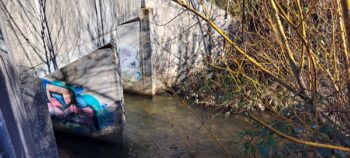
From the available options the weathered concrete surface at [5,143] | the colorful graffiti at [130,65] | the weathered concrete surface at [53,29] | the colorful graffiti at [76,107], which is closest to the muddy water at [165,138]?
the colorful graffiti at [76,107]

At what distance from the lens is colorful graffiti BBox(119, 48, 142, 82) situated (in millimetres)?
10641

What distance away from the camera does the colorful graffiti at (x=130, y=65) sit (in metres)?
10.6

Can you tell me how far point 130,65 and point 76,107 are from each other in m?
3.46

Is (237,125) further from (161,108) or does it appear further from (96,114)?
(96,114)

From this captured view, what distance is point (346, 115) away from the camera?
125 inches

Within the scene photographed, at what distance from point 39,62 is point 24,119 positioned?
904 millimetres

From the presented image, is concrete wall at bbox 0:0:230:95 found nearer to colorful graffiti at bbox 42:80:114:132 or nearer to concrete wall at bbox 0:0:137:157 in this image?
concrete wall at bbox 0:0:137:157

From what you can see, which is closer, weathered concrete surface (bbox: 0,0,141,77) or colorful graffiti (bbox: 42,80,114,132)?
weathered concrete surface (bbox: 0,0,141,77)

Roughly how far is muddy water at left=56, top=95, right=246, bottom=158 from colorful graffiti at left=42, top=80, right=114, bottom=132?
62 cm

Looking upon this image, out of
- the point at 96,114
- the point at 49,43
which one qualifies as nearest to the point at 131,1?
the point at 96,114

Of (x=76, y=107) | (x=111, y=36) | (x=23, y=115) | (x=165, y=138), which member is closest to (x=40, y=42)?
(x=23, y=115)

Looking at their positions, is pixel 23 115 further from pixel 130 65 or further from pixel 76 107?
pixel 130 65

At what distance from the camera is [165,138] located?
8492 mm

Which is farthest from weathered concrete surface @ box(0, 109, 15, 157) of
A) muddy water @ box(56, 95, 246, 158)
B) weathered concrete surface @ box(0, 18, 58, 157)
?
muddy water @ box(56, 95, 246, 158)
